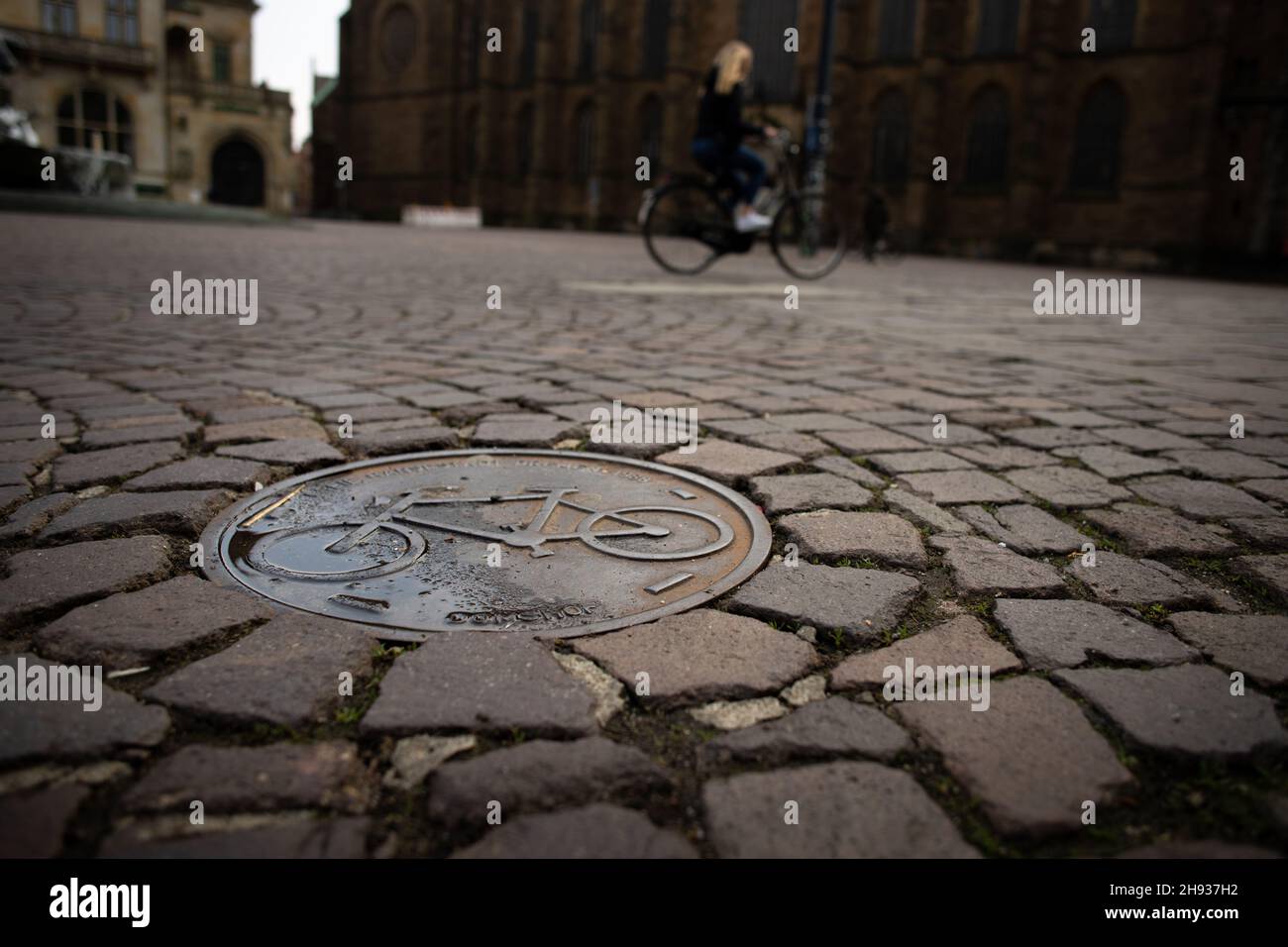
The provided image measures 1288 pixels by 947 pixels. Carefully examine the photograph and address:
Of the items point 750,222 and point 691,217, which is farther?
point 691,217

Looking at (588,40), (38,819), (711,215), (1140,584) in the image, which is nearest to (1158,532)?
(1140,584)

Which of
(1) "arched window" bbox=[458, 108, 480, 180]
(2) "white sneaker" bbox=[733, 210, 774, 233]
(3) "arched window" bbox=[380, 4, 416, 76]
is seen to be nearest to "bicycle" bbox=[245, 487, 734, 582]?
(2) "white sneaker" bbox=[733, 210, 774, 233]

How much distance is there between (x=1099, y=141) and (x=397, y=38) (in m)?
34.6

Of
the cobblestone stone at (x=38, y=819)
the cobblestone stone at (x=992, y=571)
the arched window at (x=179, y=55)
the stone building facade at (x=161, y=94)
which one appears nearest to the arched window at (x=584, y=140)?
the stone building facade at (x=161, y=94)

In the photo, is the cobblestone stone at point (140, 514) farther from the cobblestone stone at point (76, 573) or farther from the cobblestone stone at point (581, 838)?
the cobblestone stone at point (581, 838)

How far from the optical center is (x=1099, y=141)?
2847 centimetres

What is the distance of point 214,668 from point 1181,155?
31068 millimetres

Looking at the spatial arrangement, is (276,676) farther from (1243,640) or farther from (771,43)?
(771,43)

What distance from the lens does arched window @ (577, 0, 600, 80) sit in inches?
1548

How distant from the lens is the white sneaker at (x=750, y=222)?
951 cm

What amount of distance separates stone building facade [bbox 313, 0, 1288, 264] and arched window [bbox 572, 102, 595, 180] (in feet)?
0.31

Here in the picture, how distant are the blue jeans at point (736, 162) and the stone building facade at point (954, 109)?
18.7 meters
